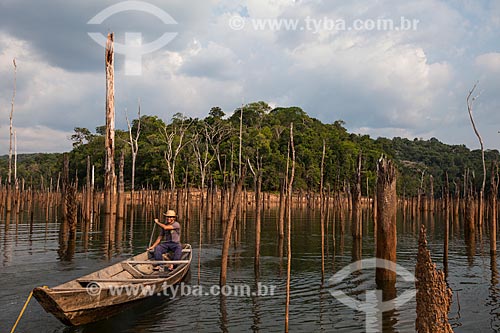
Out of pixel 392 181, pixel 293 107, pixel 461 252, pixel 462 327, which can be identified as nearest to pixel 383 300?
pixel 462 327

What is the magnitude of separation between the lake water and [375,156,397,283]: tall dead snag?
1.23 metres

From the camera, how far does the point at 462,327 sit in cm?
842

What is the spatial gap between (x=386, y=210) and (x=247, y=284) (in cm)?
394

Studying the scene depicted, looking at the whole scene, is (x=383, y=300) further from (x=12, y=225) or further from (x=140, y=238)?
(x=12, y=225)

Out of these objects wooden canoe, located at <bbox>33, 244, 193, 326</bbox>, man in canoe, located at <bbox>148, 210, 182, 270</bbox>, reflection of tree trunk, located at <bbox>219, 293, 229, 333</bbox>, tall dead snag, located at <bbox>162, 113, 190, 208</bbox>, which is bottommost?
reflection of tree trunk, located at <bbox>219, 293, 229, 333</bbox>

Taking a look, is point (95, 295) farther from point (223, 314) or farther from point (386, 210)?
point (386, 210)

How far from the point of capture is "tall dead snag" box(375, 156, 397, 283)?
34.3 feet

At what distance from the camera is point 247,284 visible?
1139cm

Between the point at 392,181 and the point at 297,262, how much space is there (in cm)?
541

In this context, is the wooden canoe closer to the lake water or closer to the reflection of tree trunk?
the lake water

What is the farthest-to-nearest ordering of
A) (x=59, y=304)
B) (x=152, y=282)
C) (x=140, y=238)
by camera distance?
(x=140, y=238) → (x=152, y=282) → (x=59, y=304)

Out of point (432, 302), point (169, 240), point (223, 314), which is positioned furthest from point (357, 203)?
point (432, 302)

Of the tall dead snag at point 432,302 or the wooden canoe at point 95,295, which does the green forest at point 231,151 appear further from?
the tall dead snag at point 432,302

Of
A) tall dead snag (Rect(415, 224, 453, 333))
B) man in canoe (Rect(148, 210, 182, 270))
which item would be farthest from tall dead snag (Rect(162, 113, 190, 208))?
tall dead snag (Rect(415, 224, 453, 333))
